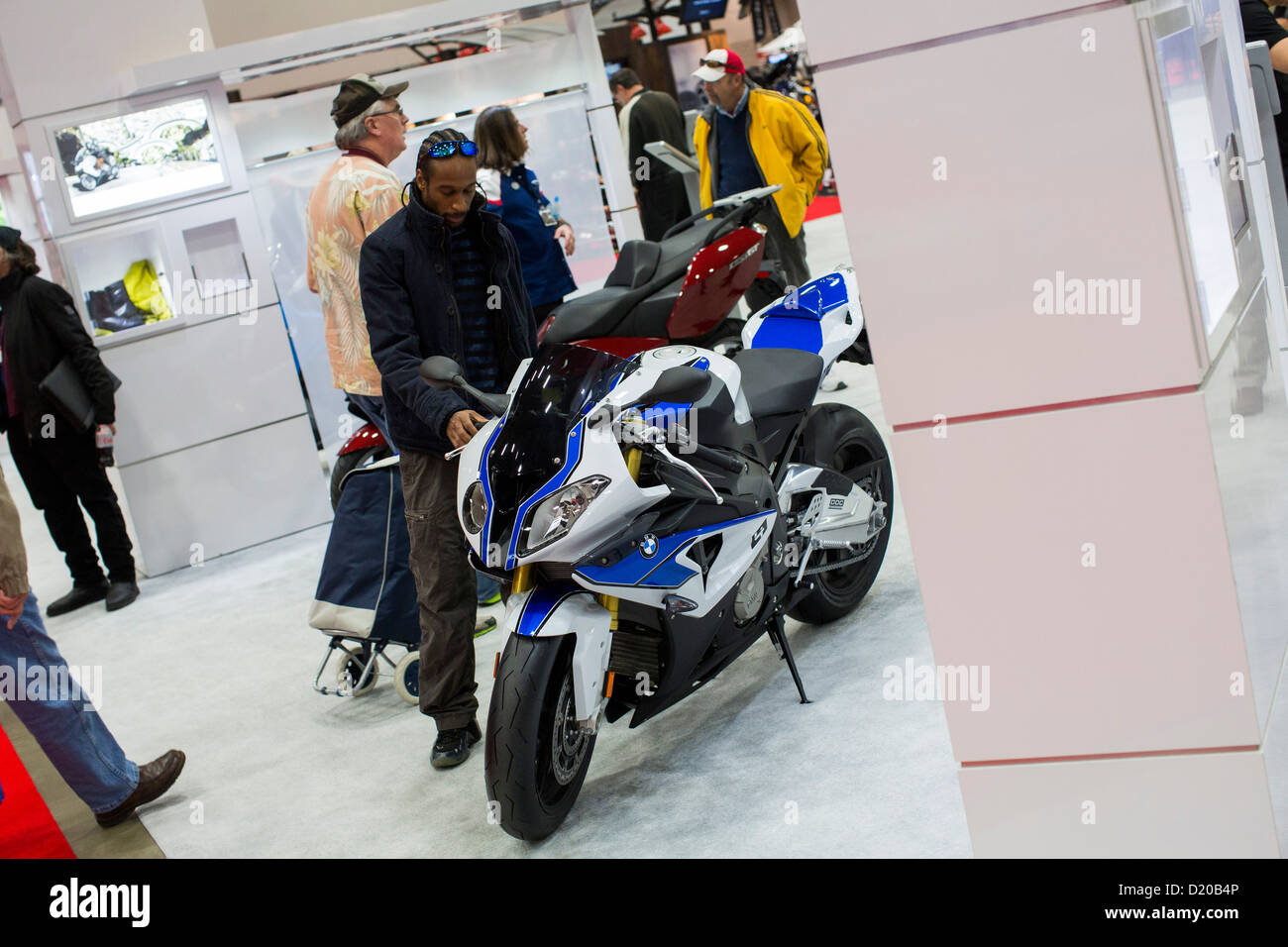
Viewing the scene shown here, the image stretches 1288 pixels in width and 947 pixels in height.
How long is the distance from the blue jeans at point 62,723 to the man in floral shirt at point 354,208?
1.42 meters

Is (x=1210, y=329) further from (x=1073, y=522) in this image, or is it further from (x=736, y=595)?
(x=736, y=595)

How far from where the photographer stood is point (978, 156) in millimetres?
1826

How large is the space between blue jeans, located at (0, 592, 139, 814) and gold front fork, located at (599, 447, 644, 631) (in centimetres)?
157

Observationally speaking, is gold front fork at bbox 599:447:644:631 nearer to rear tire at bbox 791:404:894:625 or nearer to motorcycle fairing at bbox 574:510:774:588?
motorcycle fairing at bbox 574:510:774:588

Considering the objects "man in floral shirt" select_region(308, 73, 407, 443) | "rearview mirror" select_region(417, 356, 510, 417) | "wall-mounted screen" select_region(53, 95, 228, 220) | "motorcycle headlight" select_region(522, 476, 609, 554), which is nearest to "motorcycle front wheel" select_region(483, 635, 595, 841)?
"motorcycle headlight" select_region(522, 476, 609, 554)

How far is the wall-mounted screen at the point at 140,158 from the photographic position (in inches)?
265

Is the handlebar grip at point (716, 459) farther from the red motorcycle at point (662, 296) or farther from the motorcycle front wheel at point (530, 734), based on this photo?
the red motorcycle at point (662, 296)

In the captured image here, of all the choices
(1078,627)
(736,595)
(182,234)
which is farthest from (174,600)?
(1078,627)

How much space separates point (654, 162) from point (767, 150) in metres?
2.39

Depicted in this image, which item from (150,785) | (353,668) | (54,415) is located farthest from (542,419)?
(54,415)

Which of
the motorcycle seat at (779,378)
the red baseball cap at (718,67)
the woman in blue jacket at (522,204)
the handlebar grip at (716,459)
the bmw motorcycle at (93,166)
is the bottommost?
the handlebar grip at (716,459)

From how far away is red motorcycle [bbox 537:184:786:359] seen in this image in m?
4.52

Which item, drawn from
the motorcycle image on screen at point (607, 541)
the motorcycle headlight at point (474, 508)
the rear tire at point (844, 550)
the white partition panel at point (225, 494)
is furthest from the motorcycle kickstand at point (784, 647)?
the white partition panel at point (225, 494)

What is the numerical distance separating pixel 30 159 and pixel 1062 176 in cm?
630
